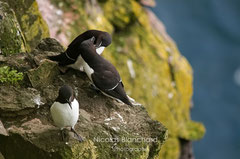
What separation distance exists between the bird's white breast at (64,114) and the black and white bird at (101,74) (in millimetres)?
896

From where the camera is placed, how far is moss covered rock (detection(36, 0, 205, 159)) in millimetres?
10336

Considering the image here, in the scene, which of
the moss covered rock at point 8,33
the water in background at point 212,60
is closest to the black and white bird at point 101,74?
the moss covered rock at point 8,33

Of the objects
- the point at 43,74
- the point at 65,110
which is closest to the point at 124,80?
the point at 43,74

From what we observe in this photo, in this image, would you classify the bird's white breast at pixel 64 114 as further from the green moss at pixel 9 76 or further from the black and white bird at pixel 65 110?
the green moss at pixel 9 76

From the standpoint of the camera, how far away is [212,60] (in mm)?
19125

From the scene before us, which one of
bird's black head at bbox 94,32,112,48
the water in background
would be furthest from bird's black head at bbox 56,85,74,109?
the water in background

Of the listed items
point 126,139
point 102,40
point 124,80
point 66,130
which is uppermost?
point 102,40

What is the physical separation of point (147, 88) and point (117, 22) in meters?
2.07

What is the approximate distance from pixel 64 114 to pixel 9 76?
1.09 m

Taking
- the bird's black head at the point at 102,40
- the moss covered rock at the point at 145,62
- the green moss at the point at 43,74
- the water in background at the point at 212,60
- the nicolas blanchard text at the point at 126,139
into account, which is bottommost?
the water in background at the point at 212,60

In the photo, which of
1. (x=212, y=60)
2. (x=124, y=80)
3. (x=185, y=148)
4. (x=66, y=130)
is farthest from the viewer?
(x=212, y=60)

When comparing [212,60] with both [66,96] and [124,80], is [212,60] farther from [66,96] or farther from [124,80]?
[66,96]

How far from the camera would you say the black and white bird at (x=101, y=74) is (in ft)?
18.4

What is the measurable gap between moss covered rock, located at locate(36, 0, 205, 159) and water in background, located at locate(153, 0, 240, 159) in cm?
588
